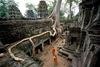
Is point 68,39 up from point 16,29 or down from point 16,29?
down

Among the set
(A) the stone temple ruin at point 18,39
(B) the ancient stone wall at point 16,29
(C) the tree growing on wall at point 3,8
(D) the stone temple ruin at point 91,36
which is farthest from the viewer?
(C) the tree growing on wall at point 3,8

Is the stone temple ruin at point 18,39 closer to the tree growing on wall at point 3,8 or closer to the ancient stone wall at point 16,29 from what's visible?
the ancient stone wall at point 16,29

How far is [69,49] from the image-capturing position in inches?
417

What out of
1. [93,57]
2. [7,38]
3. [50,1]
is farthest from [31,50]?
[50,1]

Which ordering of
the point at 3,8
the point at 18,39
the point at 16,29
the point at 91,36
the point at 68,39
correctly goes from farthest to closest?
the point at 3,8 < the point at 68,39 < the point at 18,39 < the point at 16,29 < the point at 91,36

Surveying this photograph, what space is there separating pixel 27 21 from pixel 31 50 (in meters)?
3.05

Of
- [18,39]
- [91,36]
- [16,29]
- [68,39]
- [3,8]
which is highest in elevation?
[3,8]

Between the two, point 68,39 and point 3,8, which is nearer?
point 68,39

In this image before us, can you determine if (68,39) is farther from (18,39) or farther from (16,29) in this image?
(16,29)

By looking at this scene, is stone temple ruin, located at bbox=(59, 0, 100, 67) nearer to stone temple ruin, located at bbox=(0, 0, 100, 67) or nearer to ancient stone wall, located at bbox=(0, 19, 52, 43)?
stone temple ruin, located at bbox=(0, 0, 100, 67)

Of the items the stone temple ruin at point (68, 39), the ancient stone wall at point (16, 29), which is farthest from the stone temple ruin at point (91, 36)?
the ancient stone wall at point (16, 29)

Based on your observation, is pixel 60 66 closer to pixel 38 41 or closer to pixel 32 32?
pixel 38 41

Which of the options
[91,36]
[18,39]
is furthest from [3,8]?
[91,36]

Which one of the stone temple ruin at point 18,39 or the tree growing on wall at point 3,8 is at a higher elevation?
the tree growing on wall at point 3,8
